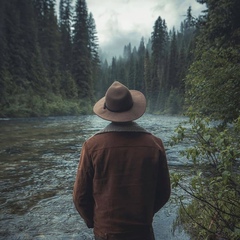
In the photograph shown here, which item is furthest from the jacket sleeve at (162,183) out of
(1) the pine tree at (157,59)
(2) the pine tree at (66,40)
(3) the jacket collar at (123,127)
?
(1) the pine tree at (157,59)

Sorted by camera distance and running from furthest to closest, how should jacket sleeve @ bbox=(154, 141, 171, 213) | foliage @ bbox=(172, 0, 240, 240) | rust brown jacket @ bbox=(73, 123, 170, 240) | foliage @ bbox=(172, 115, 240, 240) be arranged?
foliage @ bbox=(172, 0, 240, 240)
foliage @ bbox=(172, 115, 240, 240)
jacket sleeve @ bbox=(154, 141, 171, 213)
rust brown jacket @ bbox=(73, 123, 170, 240)

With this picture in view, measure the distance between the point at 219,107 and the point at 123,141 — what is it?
4.79m

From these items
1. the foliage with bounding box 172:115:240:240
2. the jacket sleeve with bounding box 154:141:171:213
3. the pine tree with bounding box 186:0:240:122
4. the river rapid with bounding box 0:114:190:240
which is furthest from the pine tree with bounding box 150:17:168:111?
the jacket sleeve with bounding box 154:141:171:213

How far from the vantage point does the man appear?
2.03m

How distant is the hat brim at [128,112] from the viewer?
207 cm

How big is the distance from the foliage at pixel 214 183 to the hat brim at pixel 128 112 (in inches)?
36.5

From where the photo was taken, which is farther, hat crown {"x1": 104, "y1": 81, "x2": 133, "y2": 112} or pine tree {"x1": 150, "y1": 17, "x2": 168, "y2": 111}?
pine tree {"x1": 150, "y1": 17, "x2": 168, "y2": 111}

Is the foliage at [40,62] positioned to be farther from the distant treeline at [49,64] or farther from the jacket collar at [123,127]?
the jacket collar at [123,127]

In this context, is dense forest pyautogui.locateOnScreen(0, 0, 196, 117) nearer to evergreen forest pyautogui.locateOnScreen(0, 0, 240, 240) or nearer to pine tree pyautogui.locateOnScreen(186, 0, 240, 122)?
evergreen forest pyautogui.locateOnScreen(0, 0, 240, 240)

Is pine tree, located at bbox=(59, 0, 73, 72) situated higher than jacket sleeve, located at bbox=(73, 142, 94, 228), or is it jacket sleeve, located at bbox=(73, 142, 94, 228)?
pine tree, located at bbox=(59, 0, 73, 72)

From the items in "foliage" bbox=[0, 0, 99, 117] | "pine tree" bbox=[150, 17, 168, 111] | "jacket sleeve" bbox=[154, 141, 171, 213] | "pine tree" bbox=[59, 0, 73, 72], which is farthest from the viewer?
"pine tree" bbox=[150, 17, 168, 111]

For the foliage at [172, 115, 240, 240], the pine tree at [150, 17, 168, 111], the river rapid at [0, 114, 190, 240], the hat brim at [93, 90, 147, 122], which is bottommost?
the river rapid at [0, 114, 190, 240]

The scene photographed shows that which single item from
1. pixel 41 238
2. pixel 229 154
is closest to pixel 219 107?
pixel 229 154

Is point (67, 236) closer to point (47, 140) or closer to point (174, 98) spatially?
point (47, 140)
